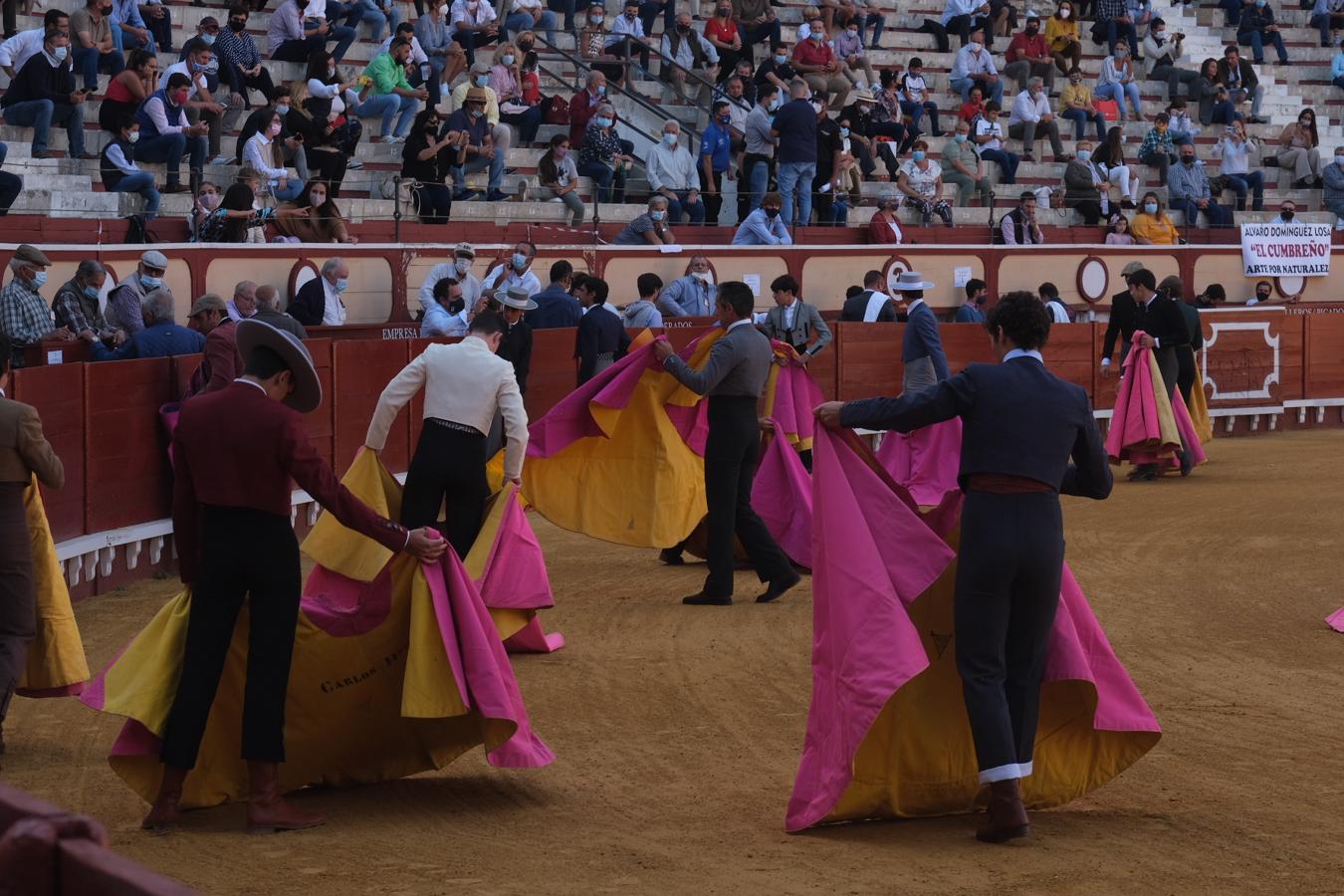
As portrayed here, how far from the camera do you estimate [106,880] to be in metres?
2.40

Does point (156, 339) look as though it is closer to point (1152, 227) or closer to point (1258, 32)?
point (1152, 227)

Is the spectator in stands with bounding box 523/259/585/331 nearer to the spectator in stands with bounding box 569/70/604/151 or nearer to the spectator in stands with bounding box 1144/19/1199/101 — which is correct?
the spectator in stands with bounding box 569/70/604/151

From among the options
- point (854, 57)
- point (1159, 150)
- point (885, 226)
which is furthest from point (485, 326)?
point (1159, 150)

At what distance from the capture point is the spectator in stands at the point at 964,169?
908 inches

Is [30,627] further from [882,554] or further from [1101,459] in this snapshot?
[1101,459]

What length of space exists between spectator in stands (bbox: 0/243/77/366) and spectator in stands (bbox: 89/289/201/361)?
40 centimetres

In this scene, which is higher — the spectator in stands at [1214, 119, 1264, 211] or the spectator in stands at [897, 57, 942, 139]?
the spectator in stands at [897, 57, 942, 139]

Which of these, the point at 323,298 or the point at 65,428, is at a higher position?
the point at 323,298

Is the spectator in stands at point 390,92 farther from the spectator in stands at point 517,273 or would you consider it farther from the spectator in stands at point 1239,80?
the spectator in stands at point 1239,80

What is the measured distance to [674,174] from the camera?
20.0m

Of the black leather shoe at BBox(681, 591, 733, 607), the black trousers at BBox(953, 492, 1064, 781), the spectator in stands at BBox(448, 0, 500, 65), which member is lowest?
the black leather shoe at BBox(681, 591, 733, 607)

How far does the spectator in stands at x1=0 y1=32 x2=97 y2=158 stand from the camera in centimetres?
1473

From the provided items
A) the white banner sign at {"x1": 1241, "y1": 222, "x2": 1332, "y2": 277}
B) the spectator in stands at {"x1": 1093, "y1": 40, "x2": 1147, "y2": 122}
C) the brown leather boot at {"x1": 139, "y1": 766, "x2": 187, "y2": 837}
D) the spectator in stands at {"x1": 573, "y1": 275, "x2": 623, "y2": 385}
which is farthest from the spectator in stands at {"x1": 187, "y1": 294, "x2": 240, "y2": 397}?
the spectator in stands at {"x1": 1093, "y1": 40, "x2": 1147, "y2": 122}

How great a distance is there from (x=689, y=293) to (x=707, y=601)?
29.4 ft
